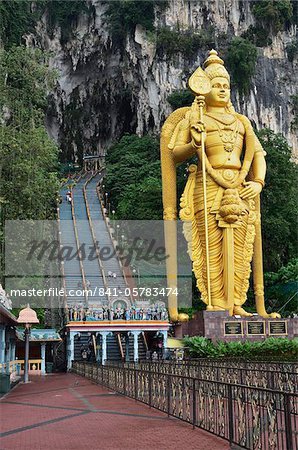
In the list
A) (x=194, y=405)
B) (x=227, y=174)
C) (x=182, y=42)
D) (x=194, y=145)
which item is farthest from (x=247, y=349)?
(x=182, y=42)

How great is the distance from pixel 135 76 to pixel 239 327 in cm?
2817

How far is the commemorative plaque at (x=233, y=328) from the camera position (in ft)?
50.9

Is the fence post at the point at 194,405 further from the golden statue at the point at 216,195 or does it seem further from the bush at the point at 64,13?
the bush at the point at 64,13

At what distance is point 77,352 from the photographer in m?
19.4

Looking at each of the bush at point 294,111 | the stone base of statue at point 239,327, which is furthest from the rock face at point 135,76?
the stone base of statue at point 239,327

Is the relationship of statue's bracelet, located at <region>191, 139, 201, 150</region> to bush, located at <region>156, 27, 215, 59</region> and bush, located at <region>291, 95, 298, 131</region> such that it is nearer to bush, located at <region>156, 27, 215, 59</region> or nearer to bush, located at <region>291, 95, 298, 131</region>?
bush, located at <region>291, 95, 298, 131</region>

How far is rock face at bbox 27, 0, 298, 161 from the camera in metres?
36.8

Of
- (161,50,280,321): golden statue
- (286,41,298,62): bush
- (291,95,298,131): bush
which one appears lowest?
(161,50,280,321): golden statue

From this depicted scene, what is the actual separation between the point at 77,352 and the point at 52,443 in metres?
14.1

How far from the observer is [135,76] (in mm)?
40469

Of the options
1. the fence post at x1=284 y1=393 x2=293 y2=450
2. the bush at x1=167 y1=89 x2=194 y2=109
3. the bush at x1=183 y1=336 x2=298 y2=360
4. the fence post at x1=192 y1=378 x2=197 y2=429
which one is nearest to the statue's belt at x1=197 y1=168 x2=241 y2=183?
the bush at x1=183 y1=336 x2=298 y2=360

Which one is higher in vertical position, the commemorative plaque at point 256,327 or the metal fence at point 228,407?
the commemorative plaque at point 256,327

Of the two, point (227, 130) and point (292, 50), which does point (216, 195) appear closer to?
point (227, 130)

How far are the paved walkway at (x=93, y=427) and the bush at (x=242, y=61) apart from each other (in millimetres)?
28313
